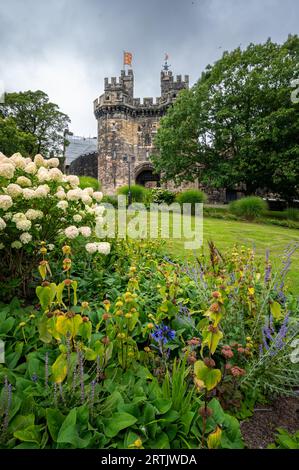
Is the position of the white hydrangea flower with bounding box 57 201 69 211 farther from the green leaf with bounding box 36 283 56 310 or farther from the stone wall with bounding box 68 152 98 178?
the stone wall with bounding box 68 152 98 178

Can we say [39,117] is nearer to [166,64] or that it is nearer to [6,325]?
[166,64]

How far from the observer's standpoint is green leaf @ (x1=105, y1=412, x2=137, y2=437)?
141 centimetres

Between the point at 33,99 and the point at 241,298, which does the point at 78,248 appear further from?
the point at 33,99

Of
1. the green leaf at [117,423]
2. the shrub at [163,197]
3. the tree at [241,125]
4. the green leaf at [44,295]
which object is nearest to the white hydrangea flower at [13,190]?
Answer: the green leaf at [44,295]

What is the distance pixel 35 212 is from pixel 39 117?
30.6 metres

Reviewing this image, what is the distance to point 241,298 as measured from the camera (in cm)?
262

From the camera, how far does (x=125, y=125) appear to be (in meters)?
29.9

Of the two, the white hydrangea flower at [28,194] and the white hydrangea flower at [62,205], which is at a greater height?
the white hydrangea flower at [28,194]

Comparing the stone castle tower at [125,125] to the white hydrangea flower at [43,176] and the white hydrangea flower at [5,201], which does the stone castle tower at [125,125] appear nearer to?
the white hydrangea flower at [43,176]

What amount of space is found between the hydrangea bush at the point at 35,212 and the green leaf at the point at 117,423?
154 centimetres

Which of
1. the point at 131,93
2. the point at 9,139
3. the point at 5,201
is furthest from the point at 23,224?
the point at 131,93

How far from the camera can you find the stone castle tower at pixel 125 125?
2942 cm

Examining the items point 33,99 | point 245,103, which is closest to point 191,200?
point 245,103

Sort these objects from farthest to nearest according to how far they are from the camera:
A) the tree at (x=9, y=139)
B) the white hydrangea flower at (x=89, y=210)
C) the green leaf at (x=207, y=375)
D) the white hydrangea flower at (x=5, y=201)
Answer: the tree at (x=9, y=139) → the white hydrangea flower at (x=89, y=210) → the white hydrangea flower at (x=5, y=201) → the green leaf at (x=207, y=375)
